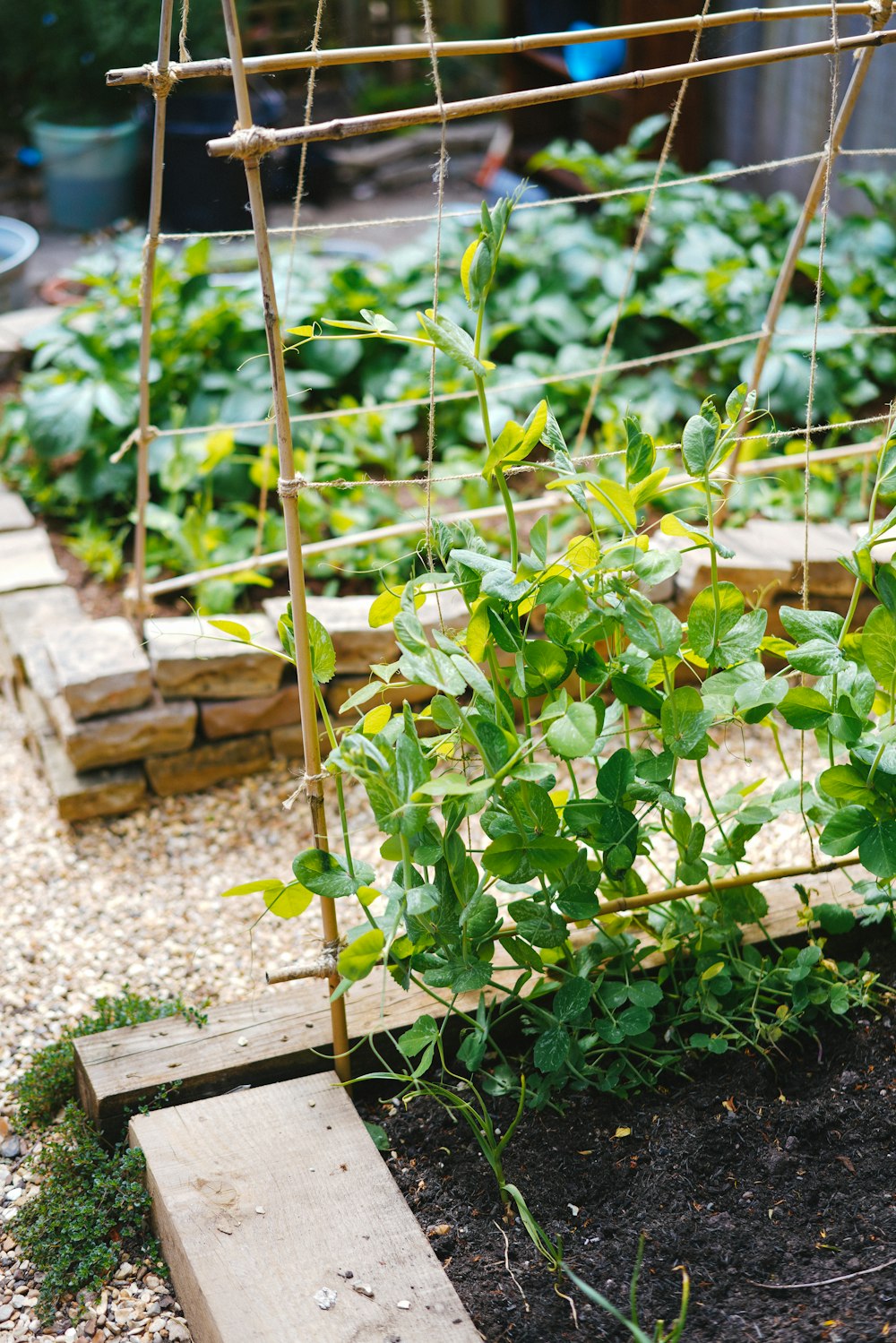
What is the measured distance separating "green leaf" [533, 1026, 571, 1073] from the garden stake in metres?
1.24

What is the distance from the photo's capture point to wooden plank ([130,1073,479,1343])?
1.27 meters

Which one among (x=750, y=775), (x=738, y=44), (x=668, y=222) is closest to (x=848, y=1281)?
(x=750, y=775)

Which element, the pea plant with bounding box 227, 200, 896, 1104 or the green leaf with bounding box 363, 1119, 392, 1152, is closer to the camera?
the pea plant with bounding box 227, 200, 896, 1104

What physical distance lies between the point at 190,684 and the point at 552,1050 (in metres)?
1.24

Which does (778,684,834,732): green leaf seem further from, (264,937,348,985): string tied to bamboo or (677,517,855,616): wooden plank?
(677,517,855,616): wooden plank

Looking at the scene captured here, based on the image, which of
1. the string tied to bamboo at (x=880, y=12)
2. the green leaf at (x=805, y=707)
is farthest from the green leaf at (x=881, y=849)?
the string tied to bamboo at (x=880, y=12)

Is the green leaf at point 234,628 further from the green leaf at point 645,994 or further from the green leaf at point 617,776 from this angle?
the green leaf at point 645,994

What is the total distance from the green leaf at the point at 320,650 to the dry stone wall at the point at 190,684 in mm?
855

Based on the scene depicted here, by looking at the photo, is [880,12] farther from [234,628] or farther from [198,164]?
[198,164]

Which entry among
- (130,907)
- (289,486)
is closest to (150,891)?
(130,907)

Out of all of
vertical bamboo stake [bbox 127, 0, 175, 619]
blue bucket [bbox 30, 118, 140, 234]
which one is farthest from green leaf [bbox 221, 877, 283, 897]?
blue bucket [bbox 30, 118, 140, 234]

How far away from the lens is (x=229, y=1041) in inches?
65.2

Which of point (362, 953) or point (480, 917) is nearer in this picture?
point (362, 953)

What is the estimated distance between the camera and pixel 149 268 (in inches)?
80.7
